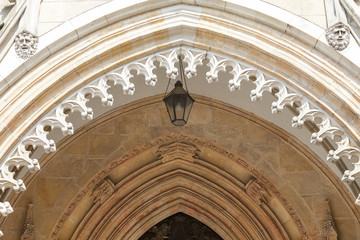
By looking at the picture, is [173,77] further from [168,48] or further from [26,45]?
[26,45]

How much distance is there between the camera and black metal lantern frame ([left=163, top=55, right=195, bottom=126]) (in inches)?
376

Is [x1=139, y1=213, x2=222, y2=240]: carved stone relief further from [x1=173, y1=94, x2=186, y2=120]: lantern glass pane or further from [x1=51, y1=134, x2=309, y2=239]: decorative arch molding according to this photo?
[x1=173, y1=94, x2=186, y2=120]: lantern glass pane

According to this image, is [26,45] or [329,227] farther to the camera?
[329,227]

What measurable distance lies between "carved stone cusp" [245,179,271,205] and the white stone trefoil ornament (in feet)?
8.99

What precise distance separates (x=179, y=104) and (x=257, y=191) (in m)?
1.59

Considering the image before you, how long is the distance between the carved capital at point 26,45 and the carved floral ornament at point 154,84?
1.86ft

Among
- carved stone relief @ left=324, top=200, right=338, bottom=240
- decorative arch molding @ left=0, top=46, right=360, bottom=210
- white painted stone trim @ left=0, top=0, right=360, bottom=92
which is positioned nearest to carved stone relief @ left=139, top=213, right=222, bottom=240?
carved stone relief @ left=324, top=200, right=338, bottom=240

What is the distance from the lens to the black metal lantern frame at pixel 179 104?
9539mm

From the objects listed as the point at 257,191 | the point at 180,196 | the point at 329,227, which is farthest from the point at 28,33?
the point at 329,227

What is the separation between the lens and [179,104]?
9586 millimetres

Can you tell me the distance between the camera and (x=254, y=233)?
1036 centimetres

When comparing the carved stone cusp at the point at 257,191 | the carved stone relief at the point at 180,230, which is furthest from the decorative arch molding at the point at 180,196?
the carved stone relief at the point at 180,230

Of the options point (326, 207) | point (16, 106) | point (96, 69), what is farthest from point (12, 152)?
point (326, 207)

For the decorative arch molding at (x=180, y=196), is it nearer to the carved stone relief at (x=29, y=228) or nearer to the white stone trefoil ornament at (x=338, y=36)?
the carved stone relief at (x=29, y=228)
